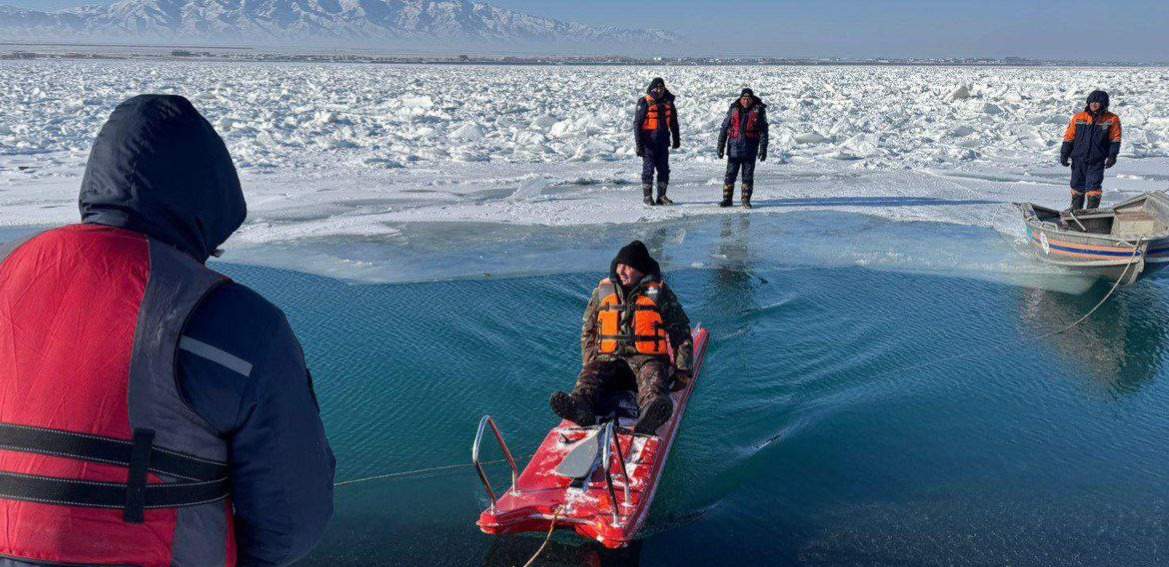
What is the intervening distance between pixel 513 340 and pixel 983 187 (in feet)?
31.7

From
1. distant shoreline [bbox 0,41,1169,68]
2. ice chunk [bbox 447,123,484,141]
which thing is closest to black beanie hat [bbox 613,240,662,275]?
ice chunk [bbox 447,123,484,141]

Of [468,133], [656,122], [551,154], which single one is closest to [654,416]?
[656,122]

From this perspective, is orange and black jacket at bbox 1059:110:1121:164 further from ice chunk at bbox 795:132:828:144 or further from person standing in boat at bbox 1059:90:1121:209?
ice chunk at bbox 795:132:828:144

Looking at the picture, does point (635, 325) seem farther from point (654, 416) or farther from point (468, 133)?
point (468, 133)

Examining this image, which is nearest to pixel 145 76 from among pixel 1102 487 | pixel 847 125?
pixel 847 125

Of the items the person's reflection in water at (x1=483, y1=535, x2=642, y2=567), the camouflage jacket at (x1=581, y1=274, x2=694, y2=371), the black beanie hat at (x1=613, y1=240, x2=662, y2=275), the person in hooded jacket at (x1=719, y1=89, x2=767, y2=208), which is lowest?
the person's reflection in water at (x1=483, y1=535, x2=642, y2=567)

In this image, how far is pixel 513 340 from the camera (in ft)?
22.1

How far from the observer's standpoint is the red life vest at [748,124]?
10609 mm

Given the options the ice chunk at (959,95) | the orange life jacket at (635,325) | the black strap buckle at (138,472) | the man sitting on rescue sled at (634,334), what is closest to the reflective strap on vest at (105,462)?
the black strap buckle at (138,472)

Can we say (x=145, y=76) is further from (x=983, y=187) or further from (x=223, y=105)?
(x=983, y=187)

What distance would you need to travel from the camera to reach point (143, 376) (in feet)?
4.65

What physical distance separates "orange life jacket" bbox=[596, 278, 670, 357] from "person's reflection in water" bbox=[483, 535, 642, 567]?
1360 mm

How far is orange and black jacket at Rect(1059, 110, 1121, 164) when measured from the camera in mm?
9609

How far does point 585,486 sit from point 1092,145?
8.37 meters
